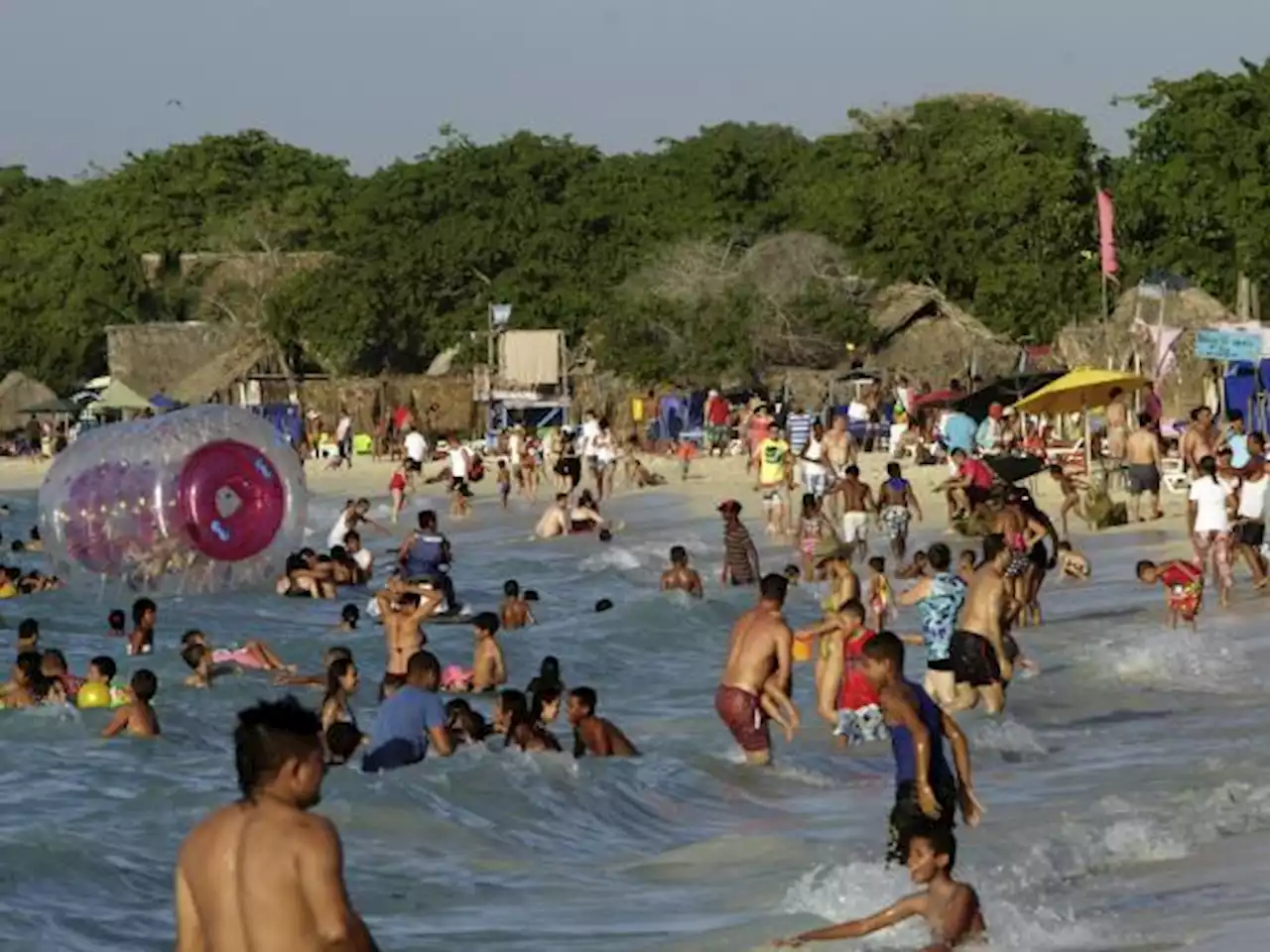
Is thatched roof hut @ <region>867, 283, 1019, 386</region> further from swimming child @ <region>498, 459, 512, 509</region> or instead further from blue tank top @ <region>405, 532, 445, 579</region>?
blue tank top @ <region>405, 532, 445, 579</region>

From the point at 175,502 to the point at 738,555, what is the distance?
16.8 feet

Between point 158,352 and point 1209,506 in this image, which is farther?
point 158,352

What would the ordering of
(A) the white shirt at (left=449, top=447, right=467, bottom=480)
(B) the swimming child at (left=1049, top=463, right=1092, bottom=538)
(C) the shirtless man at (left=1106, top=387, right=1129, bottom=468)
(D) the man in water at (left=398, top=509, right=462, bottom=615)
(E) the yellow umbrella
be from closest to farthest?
(D) the man in water at (left=398, top=509, right=462, bottom=615) < (B) the swimming child at (left=1049, top=463, right=1092, bottom=538) < (C) the shirtless man at (left=1106, top=387, right=1129, bottom=468) < (E) the yellow umbrella < (A) the white shirt at (left=449, top=447, right=467, bottom=480)

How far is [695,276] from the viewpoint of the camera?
1868 inches

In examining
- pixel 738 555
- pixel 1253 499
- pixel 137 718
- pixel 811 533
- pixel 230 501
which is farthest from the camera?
pixel 811 533

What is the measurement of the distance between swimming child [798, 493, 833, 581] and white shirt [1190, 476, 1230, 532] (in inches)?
223

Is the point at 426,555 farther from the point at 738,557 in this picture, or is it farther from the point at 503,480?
the point at 503,480

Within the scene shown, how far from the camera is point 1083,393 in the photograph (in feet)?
92.0

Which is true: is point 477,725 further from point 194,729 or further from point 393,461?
point 393,461

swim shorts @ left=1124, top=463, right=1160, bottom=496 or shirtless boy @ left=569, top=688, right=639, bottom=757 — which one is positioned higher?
swim shorts @ left=1124, top=463, right=1160, bottom=496

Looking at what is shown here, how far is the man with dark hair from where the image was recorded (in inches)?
335

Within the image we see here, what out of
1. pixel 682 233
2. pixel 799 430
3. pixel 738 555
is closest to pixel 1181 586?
pixel 738 555

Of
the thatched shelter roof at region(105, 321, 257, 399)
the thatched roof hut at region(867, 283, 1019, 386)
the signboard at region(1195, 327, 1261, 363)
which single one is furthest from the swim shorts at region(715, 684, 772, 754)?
the thatched shelter roof at region(105, 321, 257, 399)

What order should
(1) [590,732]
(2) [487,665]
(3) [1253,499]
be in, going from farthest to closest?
(3) [1253,499] → (2) [487,665] → (1) [590,732]
